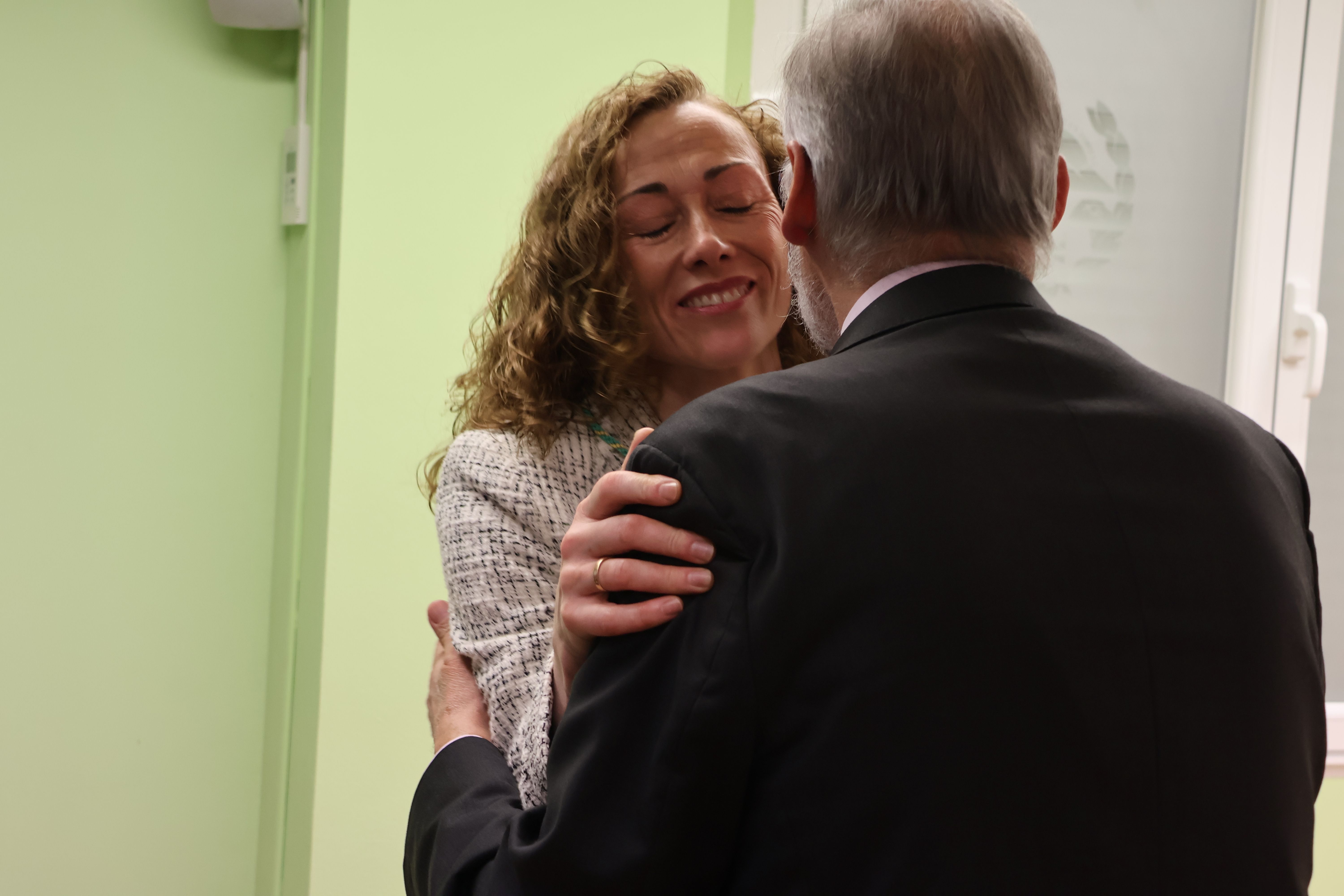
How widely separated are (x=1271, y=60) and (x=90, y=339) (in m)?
2.60

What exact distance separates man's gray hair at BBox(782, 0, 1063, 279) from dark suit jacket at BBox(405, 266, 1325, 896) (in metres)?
0.08

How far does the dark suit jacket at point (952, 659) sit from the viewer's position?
0.62 metres

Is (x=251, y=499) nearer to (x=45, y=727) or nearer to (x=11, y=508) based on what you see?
(x=11, y=508)

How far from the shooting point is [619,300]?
1307mm

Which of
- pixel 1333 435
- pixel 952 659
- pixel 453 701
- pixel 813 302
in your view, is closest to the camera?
pixel 952 659

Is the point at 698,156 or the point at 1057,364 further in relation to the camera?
the point at 698,156

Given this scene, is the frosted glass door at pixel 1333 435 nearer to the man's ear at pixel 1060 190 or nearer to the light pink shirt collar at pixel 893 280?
the man's ear at pixel 1060 190

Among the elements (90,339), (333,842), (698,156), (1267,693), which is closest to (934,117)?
(1267,693)

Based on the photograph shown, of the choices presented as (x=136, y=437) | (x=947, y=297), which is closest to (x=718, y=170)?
(x=947, y=297)

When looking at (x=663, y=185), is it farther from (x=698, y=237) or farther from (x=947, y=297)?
(x=947, y=297)

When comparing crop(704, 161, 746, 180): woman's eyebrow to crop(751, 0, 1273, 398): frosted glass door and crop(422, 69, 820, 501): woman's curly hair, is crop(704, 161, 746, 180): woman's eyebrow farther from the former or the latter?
crop(751, 0, 1273, 398): frosted glass door

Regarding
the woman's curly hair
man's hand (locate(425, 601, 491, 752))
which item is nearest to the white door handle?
the woman's curly hair

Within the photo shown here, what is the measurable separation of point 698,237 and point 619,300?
0.39ft

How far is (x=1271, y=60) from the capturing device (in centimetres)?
260
